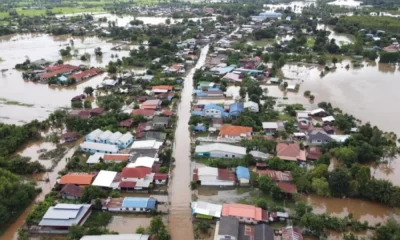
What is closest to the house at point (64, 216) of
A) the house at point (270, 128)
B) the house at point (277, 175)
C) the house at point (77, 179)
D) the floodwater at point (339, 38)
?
the house at point (77, 179)

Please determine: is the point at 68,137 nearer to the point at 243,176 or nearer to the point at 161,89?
the point at 161,89

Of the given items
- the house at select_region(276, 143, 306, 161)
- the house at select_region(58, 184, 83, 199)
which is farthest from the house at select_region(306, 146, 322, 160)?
the house at select_region(58, 184, 83, 199)

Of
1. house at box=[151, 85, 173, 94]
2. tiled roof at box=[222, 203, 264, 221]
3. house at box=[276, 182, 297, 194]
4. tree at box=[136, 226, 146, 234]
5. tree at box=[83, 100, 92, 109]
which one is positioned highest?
house at box=[151, 85, 173, 94]

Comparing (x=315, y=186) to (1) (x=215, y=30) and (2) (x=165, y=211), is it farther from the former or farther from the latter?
(1) (x=215, y=30)

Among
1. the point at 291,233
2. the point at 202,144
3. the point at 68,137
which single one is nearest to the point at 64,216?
the point at 68,137

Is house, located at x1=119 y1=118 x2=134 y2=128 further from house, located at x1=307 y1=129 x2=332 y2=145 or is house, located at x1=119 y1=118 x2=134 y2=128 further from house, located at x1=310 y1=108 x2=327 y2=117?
house, located at x1=310 y1=108 x2=327 y2=117

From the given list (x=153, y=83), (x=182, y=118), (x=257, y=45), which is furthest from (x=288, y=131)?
(x=257, y=45)
